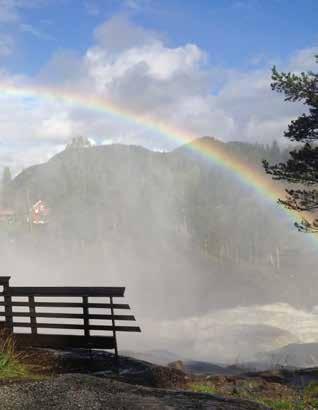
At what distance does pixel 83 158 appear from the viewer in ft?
633

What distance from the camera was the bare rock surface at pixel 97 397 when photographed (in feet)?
20.0

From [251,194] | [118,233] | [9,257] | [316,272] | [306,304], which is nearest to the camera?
[306,304]

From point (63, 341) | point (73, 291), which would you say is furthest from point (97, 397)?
point (63, 341)

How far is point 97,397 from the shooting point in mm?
6391

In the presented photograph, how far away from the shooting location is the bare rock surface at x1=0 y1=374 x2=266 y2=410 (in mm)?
6109

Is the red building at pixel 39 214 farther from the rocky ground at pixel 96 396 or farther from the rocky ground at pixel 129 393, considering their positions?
the rocky ground at pixel 96 396

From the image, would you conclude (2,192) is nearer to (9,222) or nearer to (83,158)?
(83,158)

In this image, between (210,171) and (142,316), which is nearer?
(142,316)

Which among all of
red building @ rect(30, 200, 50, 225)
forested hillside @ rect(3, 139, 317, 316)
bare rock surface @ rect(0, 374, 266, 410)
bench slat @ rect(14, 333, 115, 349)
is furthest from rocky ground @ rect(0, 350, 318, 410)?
red building @ rect(30, 200, 50, 225)

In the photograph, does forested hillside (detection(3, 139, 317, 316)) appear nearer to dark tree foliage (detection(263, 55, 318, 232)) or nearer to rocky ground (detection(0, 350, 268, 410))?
dark tree foliage (detection(263, 55, 318, 232))

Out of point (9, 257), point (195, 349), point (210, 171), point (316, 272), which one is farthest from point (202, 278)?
point (210, 171)

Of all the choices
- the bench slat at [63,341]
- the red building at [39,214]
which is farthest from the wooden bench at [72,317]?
the red building at [39,214]

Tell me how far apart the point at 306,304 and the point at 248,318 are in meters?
15.9

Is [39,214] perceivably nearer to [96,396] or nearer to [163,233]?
[163,233]
